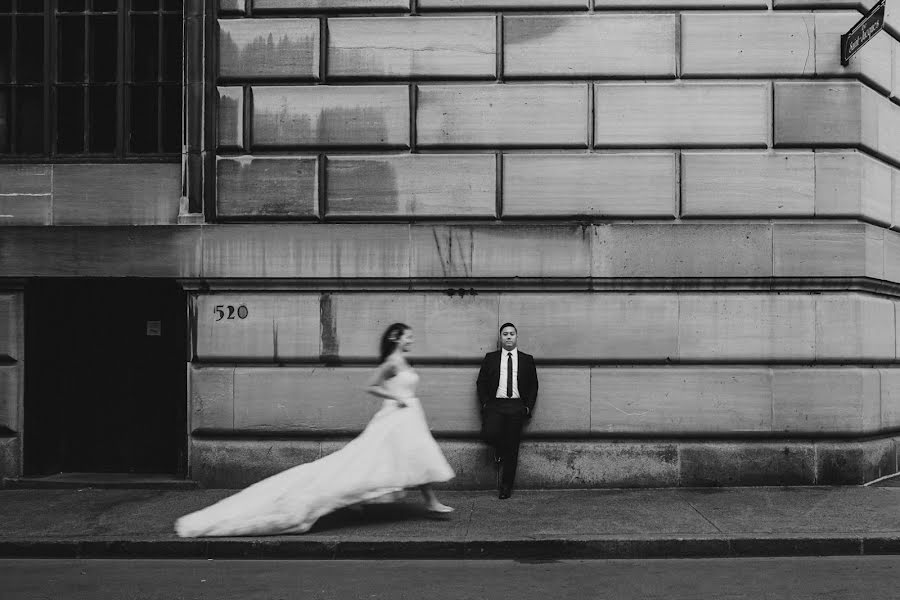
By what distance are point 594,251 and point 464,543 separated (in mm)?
4112

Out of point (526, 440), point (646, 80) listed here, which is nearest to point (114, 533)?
point (526, 440)

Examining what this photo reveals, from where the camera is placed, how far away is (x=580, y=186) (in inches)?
411

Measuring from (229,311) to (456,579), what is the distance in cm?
496

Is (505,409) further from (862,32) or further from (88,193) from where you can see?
(88,193)

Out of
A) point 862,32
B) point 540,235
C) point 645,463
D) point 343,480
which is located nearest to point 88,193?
point 343,480

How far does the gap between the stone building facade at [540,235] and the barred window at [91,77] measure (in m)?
0.70

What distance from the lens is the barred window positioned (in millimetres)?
11172

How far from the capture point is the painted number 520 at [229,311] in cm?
1059

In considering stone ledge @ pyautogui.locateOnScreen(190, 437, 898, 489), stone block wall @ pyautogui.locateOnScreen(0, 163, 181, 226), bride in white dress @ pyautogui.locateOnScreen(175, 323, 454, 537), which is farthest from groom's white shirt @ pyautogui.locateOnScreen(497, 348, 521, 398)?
stone block wall @ pyautogui.locateOnScreen(0, 163, 181, 226)

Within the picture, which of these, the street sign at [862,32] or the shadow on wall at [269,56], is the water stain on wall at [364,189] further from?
the street sign at [862,32]

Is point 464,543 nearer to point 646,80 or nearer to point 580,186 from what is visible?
point 580,186

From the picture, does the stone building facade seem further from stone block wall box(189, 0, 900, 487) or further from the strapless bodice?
the strapless bodice

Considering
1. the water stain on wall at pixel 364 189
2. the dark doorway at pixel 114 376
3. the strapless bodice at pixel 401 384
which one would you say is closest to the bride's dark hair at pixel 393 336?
the strapless bodice at pixel 401 384

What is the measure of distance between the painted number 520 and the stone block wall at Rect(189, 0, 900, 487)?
0.02 m
